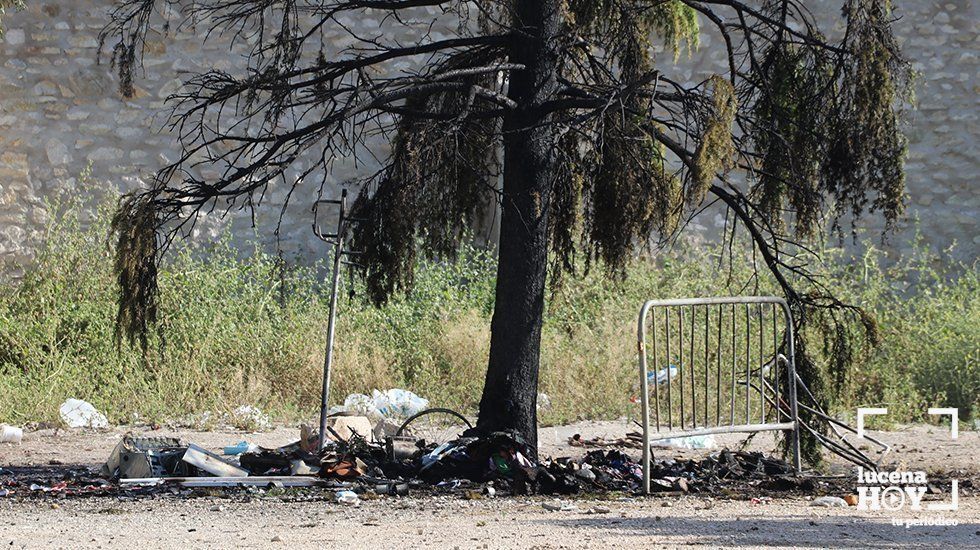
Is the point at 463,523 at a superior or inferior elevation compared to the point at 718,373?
inferior

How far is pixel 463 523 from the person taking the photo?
220 inches

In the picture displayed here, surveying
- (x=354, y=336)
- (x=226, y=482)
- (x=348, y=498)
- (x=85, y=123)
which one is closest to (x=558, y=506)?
(x=348, y=498)

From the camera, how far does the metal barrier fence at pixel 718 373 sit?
6684 mm

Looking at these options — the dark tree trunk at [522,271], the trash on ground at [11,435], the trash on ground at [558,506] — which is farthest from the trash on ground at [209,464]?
the trash on ground at [11,435]

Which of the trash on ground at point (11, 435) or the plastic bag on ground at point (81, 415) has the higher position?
the plastic bag on ground at point (81, 415)

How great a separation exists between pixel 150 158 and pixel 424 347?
385cm

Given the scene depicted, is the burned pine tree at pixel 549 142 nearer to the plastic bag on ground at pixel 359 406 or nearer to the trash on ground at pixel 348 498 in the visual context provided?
the trash on ground at pixel 348 498

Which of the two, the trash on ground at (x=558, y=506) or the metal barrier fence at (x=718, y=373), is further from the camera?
the metal barrier fence at (x=718, y=373)

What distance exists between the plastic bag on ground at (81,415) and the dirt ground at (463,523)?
3506 mm

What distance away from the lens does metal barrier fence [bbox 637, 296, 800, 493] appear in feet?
21.9

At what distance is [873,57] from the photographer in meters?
6.89

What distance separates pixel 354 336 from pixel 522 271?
5012 millimetres

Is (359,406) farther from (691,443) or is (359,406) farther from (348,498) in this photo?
(348,498)

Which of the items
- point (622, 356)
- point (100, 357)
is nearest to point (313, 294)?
point (100, 357)
